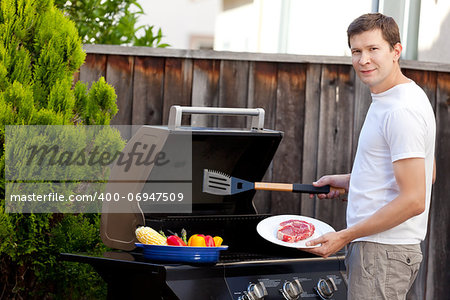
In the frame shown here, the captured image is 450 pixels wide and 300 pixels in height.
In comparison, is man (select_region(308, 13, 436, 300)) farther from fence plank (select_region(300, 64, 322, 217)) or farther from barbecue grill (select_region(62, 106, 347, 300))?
fence plank (select_region(300, 64, 322, 217))

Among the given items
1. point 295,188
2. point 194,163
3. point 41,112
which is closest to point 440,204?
point 295,188

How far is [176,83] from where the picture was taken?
4.00 metres

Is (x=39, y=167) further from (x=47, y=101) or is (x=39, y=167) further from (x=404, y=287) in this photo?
(x=404, y=287)

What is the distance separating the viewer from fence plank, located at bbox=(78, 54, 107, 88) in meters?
3.94

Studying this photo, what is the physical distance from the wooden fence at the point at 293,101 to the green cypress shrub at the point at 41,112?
0.52 meters

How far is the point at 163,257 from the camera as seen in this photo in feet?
8.58

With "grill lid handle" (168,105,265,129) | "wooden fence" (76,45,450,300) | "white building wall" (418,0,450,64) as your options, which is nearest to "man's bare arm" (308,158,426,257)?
"grill lid handle" (168,105,265,129)

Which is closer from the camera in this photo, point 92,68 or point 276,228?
point 276,228

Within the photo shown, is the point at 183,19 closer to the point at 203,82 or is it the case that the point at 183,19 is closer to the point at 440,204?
the point at 203,82

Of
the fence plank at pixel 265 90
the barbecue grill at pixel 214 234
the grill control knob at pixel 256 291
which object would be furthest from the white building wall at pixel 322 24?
the grill control knob at pixel 256 291

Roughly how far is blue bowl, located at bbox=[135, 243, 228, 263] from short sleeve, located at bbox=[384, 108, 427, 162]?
0.77 m

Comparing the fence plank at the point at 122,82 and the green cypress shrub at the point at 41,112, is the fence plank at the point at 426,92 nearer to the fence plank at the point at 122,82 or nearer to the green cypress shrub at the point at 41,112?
the fence plank at the point at 122,82

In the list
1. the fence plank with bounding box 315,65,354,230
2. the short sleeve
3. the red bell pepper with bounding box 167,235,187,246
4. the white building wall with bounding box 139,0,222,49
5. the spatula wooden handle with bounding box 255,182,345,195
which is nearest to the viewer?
the short sleeve

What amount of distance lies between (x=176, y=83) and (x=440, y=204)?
1739mm
